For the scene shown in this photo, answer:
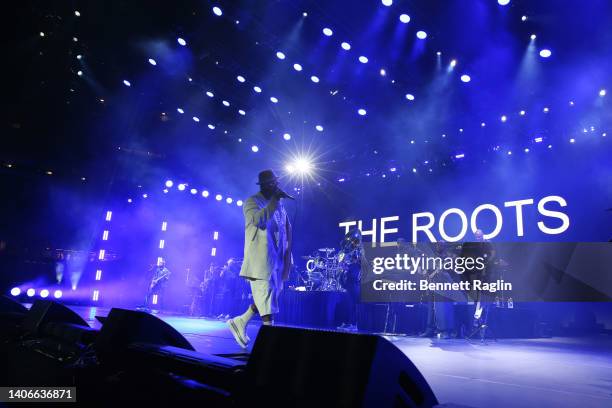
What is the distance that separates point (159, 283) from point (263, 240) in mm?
9966

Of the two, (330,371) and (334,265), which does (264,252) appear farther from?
(334,265)

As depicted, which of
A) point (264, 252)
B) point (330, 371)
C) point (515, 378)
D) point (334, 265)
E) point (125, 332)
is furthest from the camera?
point (334, 265)

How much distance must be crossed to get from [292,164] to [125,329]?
436 inches

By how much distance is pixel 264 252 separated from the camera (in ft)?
12.8

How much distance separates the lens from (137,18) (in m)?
8.05

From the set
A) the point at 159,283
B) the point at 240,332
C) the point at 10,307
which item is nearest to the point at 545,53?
the point at 240,332

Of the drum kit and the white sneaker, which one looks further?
the drum kit

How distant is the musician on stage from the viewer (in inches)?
470

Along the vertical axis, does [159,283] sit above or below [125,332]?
above

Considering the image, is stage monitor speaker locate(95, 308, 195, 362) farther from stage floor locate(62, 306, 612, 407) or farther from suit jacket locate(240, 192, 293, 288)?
suit jacket locate(240, 192, 293, 288)

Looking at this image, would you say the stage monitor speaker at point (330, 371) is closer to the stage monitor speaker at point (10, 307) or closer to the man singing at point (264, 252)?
the man singing at point (264, 252)

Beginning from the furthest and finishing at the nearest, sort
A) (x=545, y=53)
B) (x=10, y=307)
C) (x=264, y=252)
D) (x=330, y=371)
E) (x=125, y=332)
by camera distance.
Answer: (x=545, y=53), (x=10, y=307), (x=264, y=252), (x=125, y=332), (x=330, y=371)

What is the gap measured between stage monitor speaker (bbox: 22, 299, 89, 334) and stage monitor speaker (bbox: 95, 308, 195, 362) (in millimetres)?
1009

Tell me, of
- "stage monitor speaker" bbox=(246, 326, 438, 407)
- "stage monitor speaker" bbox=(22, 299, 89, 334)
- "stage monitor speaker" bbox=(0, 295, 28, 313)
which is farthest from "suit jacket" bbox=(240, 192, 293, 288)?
"stage monitor speaker" bbox=(246, 326, 438, 407)
